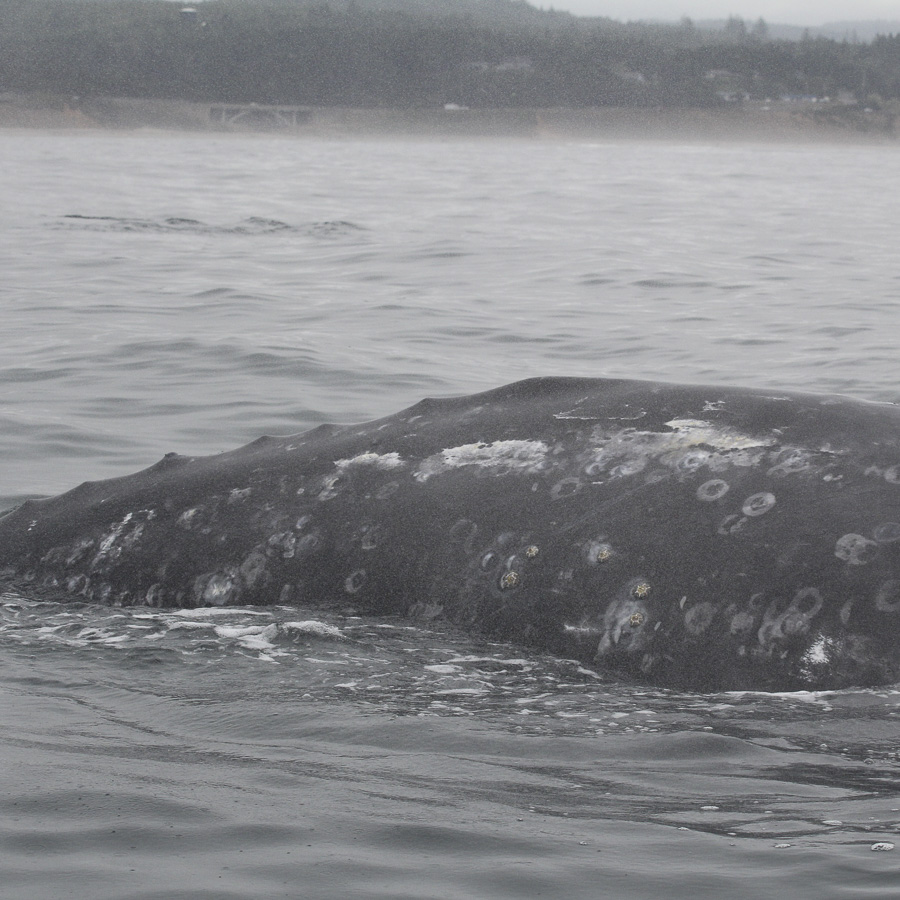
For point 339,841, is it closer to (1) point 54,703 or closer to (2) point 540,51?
(1) point 54,703

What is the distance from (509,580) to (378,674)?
44 centimetres

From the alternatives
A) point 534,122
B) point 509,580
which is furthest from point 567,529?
point 534,122

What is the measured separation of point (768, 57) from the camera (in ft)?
414

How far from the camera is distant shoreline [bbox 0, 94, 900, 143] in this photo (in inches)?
4090

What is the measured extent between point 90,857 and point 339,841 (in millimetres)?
492

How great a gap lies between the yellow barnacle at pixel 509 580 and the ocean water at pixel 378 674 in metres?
0.16

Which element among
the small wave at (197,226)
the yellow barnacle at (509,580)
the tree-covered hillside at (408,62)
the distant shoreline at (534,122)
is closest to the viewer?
the yellow barnacle at (509,580)

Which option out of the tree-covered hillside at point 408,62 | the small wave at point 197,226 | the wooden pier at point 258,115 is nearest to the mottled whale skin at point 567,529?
the small wave at point 197,226

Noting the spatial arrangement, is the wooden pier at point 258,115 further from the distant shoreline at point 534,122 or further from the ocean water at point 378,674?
the ocean water at point 378,674

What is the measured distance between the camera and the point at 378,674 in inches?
157

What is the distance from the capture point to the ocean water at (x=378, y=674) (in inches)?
113

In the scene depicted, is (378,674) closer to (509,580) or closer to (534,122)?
(509,580)

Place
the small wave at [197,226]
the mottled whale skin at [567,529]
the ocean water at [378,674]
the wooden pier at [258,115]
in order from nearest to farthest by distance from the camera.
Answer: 1. the ocean water at [378,674]
2. the mottled whale skin at [567,529]
3. the small wave at [197,226]
4. the wooden pier at [258,115]

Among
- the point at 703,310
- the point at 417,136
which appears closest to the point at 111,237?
the point at 703,310
